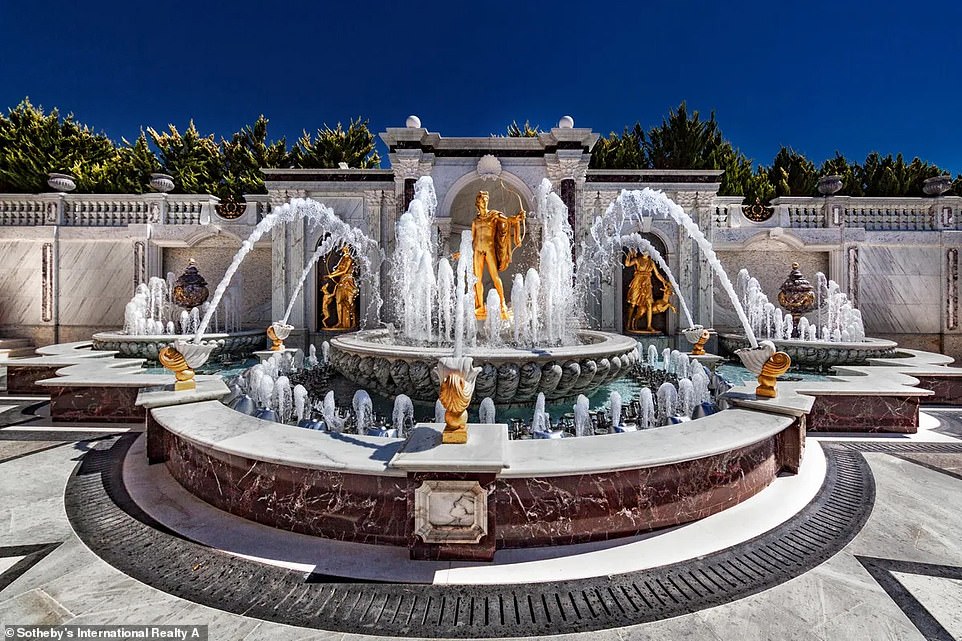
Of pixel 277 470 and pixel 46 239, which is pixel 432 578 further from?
pixel 46 239

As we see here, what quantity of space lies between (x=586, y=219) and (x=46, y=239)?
18218 millimetres

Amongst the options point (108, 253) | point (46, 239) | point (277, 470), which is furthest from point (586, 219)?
point (46, 239)

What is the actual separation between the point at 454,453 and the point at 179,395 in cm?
366

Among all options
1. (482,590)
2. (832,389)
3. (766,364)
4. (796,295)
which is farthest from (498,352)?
(796,295)

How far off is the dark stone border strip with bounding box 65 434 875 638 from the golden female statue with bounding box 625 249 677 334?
1002 centimetres

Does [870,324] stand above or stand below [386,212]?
below

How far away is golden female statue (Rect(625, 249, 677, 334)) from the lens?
12.7 m

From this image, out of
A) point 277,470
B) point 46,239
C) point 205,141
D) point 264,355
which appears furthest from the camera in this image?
point 205,141

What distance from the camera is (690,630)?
2.27 metres

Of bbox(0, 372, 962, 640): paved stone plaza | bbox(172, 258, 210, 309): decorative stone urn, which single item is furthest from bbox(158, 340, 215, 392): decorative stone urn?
bbox(172, 258, 210, 309): decorative stone urn

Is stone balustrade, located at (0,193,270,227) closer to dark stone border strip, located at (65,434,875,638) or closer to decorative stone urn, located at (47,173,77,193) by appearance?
decorative stone urn, located at (47,173,77,193)

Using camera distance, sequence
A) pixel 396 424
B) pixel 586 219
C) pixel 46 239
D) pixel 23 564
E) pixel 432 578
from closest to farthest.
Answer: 1. pixel 432 578
2. pixel 23 564
3. pixel 396 424
4. pixel 586 219
5. pixel 46 239

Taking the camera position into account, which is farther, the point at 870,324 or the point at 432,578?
the point at 870,324

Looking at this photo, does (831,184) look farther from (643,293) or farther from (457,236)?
(457,236)
